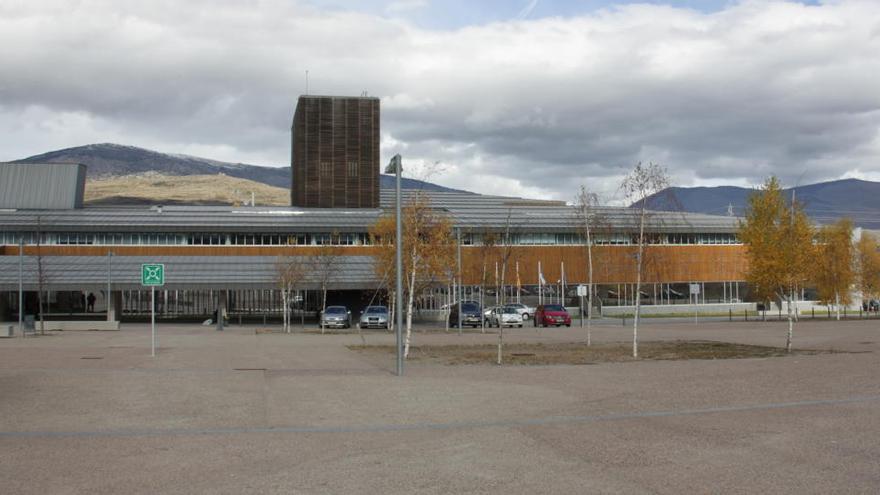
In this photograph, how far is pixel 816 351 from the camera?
28.5m

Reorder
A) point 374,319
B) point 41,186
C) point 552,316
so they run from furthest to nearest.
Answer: point 41,186 → point 552,316 → point 374,319

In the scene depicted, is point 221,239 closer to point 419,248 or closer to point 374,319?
point 374,319

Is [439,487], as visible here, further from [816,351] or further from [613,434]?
[816,351]

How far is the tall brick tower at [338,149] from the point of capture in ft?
295

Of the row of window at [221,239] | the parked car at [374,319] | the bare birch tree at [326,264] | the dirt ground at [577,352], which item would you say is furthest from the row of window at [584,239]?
the dirt ground at [577,352]

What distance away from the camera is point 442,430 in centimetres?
1202

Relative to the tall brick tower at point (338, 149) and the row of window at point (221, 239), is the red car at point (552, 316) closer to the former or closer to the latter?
the row of window at point (221, 239)

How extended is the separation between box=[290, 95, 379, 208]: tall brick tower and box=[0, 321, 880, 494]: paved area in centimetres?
6884

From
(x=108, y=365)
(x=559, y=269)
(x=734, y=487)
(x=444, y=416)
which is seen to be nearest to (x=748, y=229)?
(x=559, y=269)

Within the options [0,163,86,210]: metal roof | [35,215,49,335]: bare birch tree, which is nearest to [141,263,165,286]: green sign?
[35,215,49,335]: bare birch tree

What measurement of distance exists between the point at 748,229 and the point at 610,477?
53.2 metres

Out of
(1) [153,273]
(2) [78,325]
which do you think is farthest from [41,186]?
(1) [153,273]

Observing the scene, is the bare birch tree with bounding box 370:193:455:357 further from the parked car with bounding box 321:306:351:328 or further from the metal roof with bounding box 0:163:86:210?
the metal roof with bounding box 0:163:86:210

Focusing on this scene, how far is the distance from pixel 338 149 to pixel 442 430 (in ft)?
263
